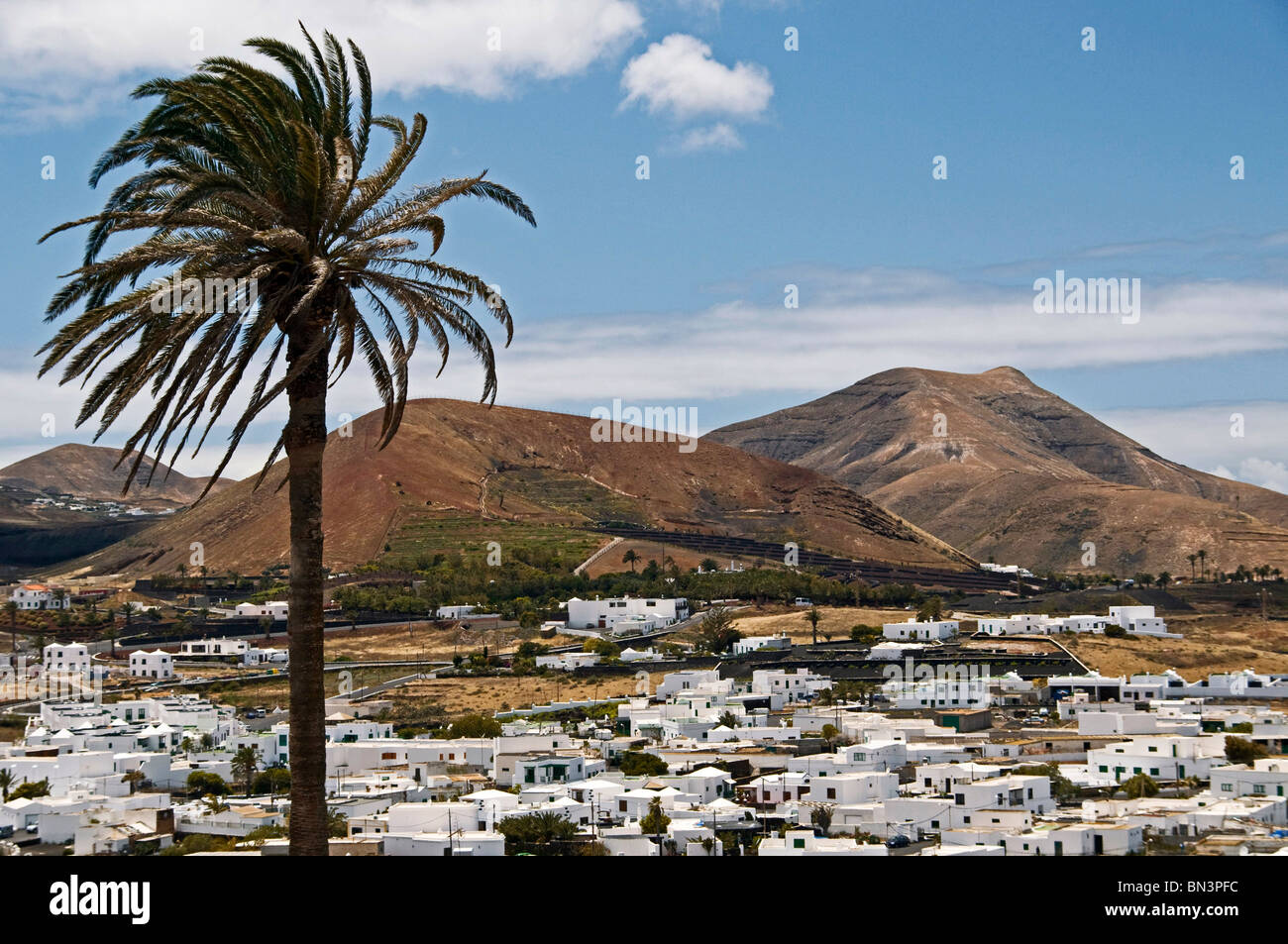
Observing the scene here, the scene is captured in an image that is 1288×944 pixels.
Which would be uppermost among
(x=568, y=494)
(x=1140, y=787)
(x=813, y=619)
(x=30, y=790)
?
(x=568, y=494)

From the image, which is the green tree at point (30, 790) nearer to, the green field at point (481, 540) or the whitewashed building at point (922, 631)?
the whitewashed building at point (922, 631)

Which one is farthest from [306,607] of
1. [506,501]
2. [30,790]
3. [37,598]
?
[506,501]

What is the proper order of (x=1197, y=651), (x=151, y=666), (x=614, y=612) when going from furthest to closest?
1. (x=614, y=612)
2. (x=1197, y=651)
3. (x=151, y=666)

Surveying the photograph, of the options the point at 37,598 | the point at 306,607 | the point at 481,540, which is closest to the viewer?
the point at 306,607

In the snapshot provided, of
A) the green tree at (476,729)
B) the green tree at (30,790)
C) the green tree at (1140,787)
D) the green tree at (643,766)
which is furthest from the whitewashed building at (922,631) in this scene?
the green tree at (30,790)

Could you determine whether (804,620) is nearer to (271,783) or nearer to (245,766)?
(245,766)
